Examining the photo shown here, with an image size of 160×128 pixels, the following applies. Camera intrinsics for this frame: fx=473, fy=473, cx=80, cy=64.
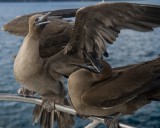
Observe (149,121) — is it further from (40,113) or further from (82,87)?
(82,87)

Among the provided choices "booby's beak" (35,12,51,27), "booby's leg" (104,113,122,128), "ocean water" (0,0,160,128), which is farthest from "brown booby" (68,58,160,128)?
"ocean water" (0,0,160,128)

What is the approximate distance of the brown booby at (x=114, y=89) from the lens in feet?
8.48

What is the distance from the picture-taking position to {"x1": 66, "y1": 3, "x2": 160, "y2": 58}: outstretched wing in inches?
123

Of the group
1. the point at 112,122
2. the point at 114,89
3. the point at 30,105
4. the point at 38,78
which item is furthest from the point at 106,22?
the point at 30,105

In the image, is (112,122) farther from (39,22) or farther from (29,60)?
(39,22)

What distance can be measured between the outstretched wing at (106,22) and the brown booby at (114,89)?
0.50 meters

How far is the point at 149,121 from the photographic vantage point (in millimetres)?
10328

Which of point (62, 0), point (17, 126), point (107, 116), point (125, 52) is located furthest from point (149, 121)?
point (62, 0)

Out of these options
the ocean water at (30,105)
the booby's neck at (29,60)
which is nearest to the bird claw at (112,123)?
the booby's neck at (29,60)

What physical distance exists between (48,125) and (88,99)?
106 centimetres

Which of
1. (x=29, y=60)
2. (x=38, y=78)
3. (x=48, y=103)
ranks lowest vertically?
(x=48, y=103)

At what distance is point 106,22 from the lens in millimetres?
3375

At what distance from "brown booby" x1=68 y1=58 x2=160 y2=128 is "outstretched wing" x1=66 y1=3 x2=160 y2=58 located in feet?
1.65

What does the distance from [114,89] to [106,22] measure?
2.77 ft
